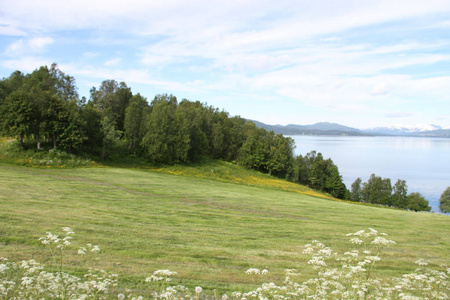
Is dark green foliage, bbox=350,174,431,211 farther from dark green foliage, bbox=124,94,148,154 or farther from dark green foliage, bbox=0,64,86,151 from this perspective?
→ dark green foliage, bbox=0,64,86,151

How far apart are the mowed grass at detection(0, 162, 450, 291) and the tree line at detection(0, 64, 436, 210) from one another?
16.0 meters

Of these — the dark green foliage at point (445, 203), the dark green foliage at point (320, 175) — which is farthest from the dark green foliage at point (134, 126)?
the dark green foliage at point (445, 203)

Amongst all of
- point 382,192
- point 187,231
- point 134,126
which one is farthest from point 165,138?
point 382,192

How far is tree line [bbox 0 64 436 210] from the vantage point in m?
34.4

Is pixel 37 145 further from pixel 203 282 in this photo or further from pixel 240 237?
pixel 203 282

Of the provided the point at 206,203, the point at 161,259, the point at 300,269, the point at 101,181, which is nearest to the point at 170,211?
the point at 206,203

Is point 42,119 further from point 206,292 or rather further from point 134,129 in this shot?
point 206,292

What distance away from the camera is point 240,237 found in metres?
11.3

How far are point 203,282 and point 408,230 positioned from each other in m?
13.4

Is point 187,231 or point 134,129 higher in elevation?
point 134,129

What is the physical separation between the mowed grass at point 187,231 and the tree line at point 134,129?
16.0 meters

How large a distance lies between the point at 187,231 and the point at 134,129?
41.8 meters

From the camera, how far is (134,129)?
50.1 m

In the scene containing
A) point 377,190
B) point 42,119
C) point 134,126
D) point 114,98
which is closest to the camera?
point 42,119
